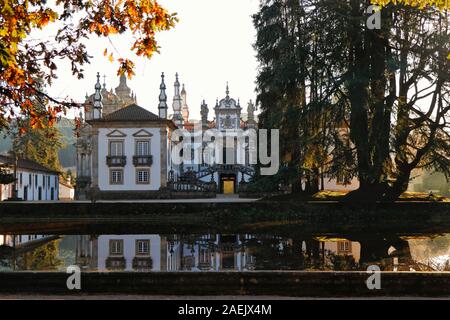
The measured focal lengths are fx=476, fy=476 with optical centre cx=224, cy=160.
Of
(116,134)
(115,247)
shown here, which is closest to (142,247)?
(115,247)

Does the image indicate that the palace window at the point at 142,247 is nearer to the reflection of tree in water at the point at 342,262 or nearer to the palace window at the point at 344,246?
the reflection of tree in water at the point at 342,262

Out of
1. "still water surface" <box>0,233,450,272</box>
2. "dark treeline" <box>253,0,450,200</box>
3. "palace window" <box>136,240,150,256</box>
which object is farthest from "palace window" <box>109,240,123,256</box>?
"dark treeline" <box>253,0,450,200</box>

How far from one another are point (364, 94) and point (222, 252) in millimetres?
9728

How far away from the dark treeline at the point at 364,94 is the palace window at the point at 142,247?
26.2 feet

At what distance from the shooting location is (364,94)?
18609 mm

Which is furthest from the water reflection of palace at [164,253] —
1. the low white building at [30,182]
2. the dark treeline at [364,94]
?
the low white building at [30,182]

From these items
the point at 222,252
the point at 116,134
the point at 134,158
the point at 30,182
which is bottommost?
the point at 222,252

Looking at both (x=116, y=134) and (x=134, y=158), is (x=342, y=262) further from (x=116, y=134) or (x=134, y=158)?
(x=116, y=134)

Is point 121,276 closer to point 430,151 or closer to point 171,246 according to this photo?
point 171,246

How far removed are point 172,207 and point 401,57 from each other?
37.3 feet

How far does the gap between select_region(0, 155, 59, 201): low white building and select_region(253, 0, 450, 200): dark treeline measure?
21.1 meters

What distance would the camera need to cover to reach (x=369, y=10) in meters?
19.0

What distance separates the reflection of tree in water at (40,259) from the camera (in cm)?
1016

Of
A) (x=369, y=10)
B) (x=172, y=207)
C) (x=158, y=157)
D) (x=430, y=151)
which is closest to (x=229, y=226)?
(x=172, y=207)
